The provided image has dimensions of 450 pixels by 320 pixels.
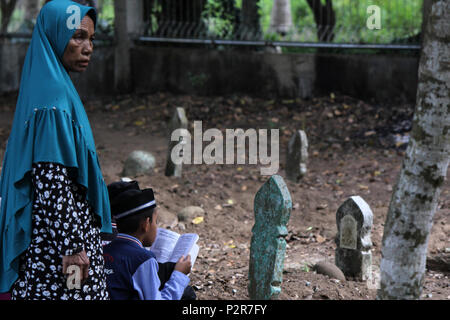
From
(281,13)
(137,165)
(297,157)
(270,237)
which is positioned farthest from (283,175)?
(281,13)

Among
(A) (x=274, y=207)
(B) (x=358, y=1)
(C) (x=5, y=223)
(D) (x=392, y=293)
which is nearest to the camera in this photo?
(C) (x=5, y=223)

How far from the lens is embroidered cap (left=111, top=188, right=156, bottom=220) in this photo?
10.4 feet

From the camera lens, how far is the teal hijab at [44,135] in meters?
2.63

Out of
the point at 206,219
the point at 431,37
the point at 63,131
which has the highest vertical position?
the point at 431,37

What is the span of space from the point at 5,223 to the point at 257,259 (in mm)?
1693

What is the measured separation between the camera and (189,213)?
20.2 feet

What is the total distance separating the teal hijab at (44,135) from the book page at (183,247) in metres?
0.82

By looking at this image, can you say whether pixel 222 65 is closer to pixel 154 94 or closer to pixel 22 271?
pixel 154 94

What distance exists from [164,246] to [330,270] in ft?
4.28

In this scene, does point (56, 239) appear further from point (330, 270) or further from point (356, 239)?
point (356, 239)

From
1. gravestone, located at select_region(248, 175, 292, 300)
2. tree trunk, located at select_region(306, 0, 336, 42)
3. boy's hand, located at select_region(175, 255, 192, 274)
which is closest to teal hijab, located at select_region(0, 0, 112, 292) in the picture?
boy's hand, located at select_region(175, 255, 192, 274)

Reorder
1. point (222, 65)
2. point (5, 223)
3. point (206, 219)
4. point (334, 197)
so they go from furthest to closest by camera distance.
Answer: point (222, 65), point (334, 197), point (206, 219), point (5, 223)

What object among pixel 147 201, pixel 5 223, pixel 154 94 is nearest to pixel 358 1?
pixel 154 94

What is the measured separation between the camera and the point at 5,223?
274 centimetres
